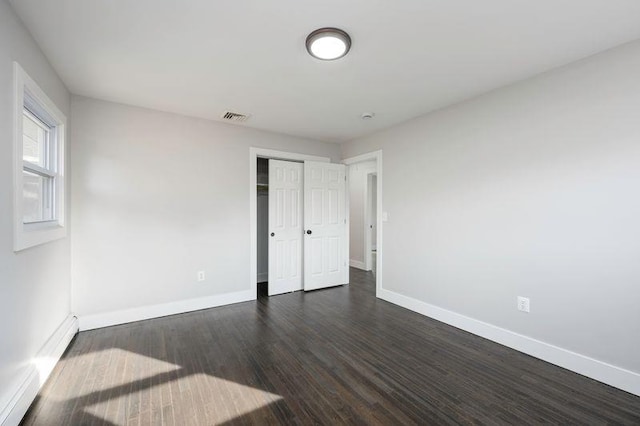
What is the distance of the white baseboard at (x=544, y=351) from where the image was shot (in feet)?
6.77

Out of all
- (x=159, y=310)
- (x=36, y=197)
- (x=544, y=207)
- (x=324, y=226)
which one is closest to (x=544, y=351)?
(x=544, y=207)

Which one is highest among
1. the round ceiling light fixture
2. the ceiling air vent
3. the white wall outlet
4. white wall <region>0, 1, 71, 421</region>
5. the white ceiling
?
the white ceiling

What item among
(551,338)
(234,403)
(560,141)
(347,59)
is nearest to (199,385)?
(234,403)

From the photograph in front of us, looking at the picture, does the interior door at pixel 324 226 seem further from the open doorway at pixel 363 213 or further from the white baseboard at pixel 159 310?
the open doorway at pixel 363 213

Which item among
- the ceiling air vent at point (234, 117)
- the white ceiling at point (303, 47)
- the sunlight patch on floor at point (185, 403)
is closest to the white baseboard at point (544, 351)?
the sunlight patch on floor at point (185, 403)

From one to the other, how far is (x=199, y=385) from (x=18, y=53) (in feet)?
8.48

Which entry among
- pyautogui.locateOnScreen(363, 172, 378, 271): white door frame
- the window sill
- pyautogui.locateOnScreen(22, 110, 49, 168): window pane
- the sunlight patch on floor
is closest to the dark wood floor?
the sunlight patch on floor

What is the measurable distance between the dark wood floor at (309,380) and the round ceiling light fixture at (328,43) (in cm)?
252

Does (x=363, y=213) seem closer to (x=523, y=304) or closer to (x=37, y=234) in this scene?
(x=523, y=304)

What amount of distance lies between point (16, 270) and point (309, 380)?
2.11 m

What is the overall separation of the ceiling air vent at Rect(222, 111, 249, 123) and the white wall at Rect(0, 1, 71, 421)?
5.28 feet

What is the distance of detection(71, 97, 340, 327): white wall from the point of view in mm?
3074

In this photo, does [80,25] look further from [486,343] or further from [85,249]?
[486,343]

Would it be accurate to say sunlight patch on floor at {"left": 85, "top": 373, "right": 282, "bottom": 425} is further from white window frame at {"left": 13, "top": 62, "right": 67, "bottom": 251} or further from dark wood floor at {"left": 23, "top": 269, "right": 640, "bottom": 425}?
white window frame at {"left": 13, "top": 62, "right": 67, "bottom": 251}
